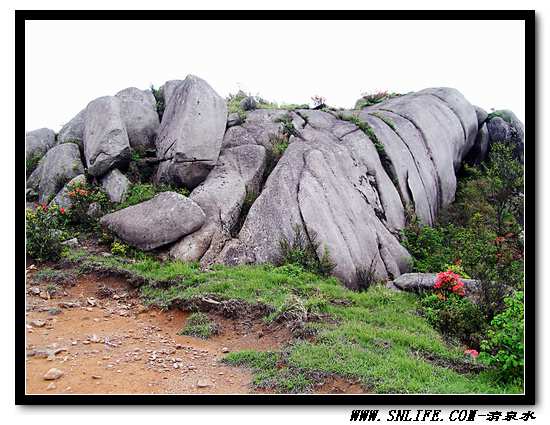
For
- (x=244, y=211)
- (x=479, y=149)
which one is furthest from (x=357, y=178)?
(x=479, y=149)

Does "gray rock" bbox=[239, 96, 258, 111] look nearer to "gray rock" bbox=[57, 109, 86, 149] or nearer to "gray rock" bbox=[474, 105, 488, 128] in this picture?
"gray rock" bbox=[57, 109, 86, 149]

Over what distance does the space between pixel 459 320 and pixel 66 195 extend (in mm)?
9585

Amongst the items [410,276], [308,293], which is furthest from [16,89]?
[410,276]

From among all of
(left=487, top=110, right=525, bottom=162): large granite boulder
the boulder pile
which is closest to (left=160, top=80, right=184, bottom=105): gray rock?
the boulder pile

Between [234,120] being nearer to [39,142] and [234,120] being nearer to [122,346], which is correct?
[39,142]

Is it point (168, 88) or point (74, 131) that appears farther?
point (168, 88)

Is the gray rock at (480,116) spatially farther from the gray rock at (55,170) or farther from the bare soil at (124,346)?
the bare soil at (124,346)

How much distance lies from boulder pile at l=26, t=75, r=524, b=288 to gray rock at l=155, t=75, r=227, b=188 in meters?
0.03

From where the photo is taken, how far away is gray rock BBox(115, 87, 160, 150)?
13453 mm

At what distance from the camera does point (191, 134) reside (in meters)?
12.1

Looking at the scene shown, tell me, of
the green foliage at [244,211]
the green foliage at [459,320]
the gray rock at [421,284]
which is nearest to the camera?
the green foliage at [459,320]

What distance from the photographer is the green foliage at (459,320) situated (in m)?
7.44

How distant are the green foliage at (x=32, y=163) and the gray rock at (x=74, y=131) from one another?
882 millimetres

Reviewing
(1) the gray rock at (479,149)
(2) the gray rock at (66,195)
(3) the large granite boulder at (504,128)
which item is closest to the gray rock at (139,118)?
(2) the gray rock at (66,195)
